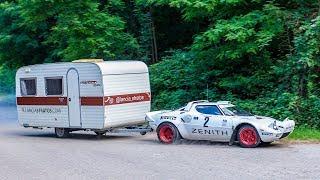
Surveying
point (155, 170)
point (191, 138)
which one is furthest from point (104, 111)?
point (155, 170)

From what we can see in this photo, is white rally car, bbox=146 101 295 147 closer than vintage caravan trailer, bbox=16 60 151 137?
Yes

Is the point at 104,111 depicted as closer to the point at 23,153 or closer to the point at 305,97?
the point at 23,153

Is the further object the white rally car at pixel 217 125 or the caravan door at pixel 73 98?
the caravan door at pixel 73 98

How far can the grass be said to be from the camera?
17.6 meters

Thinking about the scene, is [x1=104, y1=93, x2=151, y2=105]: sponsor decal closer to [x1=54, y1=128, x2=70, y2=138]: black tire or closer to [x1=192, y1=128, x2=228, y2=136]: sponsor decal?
[x1=54, y1=128, x2=70, y2=138]: black tire

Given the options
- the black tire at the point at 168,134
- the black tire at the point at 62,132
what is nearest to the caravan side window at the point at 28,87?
the black tire at the point at 62,132

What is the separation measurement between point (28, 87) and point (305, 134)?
1066 centimetres

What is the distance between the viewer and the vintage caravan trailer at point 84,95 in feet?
65.9

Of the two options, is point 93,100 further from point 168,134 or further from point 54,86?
point 168,134

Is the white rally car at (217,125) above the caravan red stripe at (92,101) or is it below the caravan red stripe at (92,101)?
below

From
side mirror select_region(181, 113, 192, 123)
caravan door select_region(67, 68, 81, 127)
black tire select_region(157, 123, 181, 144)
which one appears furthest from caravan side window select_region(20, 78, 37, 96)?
side mirror select_region(181, 113, 192, 123)

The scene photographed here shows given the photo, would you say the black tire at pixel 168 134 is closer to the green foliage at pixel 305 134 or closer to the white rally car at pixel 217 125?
the white rally car at pixel 217 125

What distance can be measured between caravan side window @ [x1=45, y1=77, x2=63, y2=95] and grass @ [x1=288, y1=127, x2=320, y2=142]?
8.42 m

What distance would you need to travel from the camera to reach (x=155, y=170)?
13062mm
